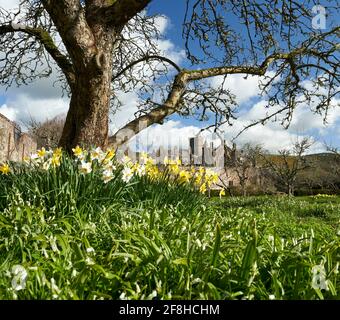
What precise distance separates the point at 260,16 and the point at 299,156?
15.0 meters

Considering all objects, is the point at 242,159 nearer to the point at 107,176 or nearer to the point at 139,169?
the point at 139,169

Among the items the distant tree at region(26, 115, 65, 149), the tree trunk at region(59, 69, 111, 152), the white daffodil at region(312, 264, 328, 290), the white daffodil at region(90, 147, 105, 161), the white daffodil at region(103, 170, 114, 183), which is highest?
the distant tree at region(26, 115, 65, 149)

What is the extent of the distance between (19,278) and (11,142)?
1601cm

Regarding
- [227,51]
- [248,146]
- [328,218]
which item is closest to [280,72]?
[227,51]

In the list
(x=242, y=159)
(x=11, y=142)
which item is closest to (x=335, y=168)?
(x=242, y=159)

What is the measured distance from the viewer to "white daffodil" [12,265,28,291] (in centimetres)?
197

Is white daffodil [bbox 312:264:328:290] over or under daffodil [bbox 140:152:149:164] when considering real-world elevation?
under

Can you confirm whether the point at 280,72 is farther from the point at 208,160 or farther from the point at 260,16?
the point at 208,160

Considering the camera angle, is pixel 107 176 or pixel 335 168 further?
pixel 335 168

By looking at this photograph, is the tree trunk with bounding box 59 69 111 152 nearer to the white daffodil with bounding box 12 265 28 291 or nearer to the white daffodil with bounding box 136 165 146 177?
the white daffodil with bounding box 136 165 146 177

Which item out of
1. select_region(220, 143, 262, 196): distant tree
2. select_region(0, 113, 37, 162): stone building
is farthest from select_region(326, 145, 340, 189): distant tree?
select_region(0, 113, 37, 162): stone building

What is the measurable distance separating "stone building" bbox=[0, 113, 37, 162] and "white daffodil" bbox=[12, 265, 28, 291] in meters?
13.4

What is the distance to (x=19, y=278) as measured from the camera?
2.00m

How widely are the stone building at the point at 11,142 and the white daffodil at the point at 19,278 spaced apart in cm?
1345
